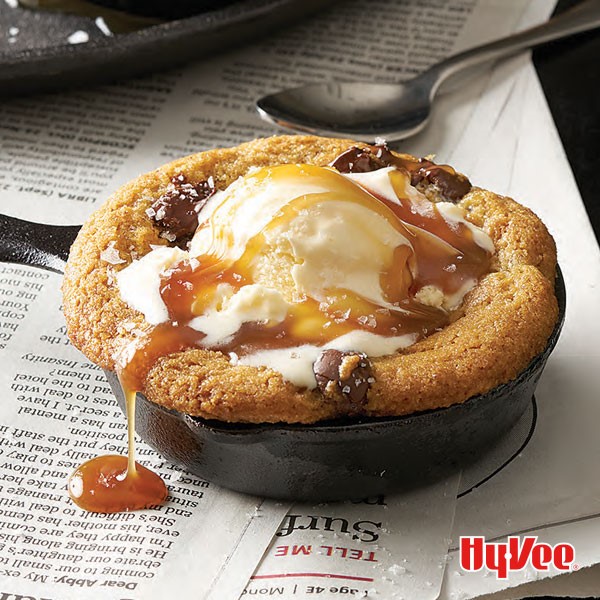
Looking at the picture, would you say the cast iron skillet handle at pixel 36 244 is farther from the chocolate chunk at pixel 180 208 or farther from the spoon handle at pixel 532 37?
the spoon handle at pixel 532 37

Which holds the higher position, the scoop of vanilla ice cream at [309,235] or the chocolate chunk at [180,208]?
the scoop of vanilla ice cream at [309,235]

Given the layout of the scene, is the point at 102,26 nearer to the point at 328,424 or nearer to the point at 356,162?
the point at 356,162

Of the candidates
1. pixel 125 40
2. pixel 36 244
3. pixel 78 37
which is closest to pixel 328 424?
pixel 36 244

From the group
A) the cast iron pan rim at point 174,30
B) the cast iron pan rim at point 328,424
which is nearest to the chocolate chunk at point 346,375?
the cast iron pan rim at point 328,424

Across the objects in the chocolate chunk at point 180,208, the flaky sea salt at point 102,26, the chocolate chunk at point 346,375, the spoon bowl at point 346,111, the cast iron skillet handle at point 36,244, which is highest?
the chocolate chunk at point 346,375

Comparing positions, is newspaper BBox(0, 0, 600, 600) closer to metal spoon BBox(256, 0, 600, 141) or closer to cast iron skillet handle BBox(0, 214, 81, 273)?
metal spoon BBox(256, 0, 600, 141)

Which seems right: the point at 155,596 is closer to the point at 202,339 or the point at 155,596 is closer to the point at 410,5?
the point at 202,339

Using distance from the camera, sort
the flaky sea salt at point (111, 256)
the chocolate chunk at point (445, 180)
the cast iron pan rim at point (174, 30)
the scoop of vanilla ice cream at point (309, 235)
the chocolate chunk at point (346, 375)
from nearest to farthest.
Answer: the chocolate chunk at point (346, 375) → the scoop of vanilla ice cream at point (309, 235) → the flaky sea salt at point (111, 256) → the chocolate chunk at point (445, 180) → the cast iron pan rim at point (174, 30)

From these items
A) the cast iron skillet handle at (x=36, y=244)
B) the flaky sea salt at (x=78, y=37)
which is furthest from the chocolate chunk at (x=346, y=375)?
the flaky sea salt at (x=78, y=37)

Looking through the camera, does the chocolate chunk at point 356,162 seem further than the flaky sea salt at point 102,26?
No

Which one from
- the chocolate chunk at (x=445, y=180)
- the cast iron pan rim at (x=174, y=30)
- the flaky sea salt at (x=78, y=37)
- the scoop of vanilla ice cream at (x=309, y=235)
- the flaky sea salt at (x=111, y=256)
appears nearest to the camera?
the scoop of vanilla ice cream at (x=309, y=235)
